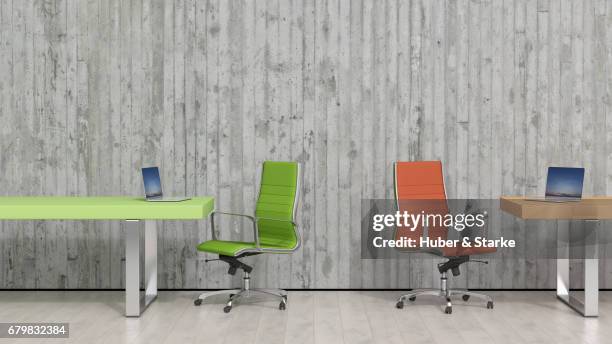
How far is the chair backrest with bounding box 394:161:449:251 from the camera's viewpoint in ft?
19.5

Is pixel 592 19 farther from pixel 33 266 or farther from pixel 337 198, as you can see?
pixel 33 266

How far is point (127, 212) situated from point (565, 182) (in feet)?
11.0

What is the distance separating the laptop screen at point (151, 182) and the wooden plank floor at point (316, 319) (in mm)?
921

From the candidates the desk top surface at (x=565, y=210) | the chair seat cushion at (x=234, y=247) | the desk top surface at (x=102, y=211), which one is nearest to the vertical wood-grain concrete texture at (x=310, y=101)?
the chair seat cushion at (x=234, y=247)

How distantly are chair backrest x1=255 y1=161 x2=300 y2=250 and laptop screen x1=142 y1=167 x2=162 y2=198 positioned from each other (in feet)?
2.84

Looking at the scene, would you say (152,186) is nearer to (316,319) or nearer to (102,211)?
(102,211)

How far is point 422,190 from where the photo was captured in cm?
599

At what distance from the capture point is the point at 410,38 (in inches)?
253

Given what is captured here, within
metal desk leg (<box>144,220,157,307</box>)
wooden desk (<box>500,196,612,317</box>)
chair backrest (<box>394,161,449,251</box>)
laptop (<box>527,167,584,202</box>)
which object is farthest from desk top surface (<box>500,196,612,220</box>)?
metal desk leg (<box>144,220,157,307</box>)

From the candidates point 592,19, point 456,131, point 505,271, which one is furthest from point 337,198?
point 592,19

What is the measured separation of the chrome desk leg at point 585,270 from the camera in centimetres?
541

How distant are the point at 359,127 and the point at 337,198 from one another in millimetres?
670

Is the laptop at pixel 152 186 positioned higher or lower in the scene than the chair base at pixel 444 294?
higher

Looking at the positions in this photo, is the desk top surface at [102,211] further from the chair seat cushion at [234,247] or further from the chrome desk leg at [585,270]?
the chrome desk leg at [585,270]
